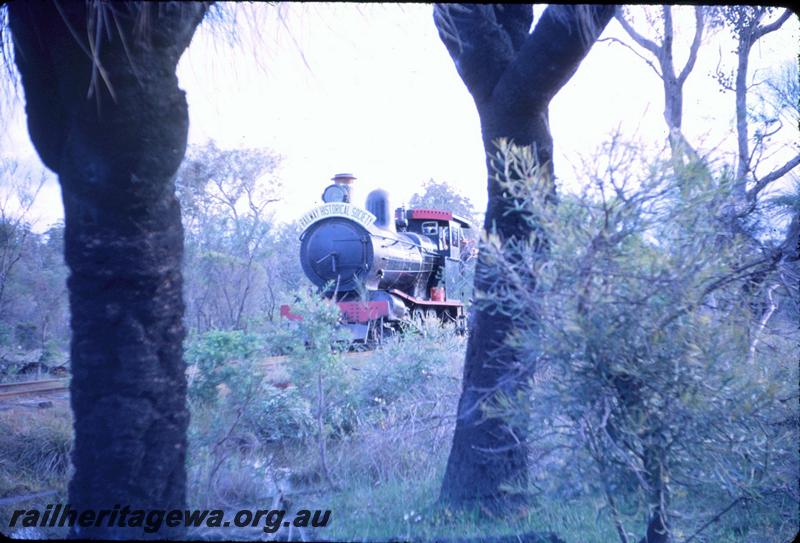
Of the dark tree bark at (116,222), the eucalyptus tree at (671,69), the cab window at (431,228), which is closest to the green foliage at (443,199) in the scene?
the cab window at (431,228)

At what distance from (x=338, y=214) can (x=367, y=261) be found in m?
1.54

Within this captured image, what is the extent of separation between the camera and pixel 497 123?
5113mm

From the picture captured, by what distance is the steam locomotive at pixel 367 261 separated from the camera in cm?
1480

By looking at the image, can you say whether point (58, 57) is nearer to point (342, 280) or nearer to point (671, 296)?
point (671, 296)

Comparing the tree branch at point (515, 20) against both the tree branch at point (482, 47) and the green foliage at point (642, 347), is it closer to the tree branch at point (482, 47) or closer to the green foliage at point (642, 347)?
the tree branch at point (482, 47)

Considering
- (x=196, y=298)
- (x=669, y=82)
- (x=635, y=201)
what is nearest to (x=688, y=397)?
(x=635, y=201)

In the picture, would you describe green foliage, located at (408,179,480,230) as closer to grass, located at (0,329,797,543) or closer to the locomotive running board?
the locomotive running board

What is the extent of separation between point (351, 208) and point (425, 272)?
3.63 metres

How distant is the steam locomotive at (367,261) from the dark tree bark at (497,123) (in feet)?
28.3

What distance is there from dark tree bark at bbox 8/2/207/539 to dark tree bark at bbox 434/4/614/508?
206cm

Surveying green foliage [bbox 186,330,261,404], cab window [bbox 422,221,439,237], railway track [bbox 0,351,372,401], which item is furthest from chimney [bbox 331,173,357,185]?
green foliage [bbox 186,330,261,404]

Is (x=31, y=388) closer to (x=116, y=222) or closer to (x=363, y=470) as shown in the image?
(x=363, y=470)

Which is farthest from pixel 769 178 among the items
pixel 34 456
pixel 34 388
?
pixel 34 388

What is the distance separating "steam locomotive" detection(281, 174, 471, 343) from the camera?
14797 millimetres
